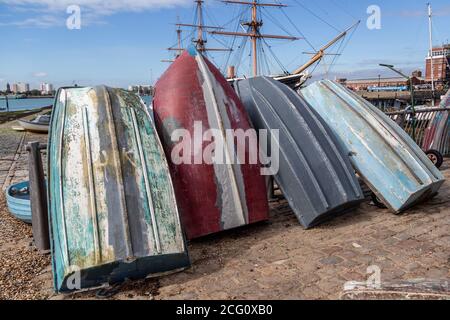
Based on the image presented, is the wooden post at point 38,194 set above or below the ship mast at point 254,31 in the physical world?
below

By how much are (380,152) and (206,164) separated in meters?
2.41

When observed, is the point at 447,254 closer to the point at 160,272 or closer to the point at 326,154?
the point at 326,154

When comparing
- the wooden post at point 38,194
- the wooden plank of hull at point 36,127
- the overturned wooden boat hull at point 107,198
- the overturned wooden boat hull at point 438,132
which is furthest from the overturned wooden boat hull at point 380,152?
the wooden plank of hull at point 36,127

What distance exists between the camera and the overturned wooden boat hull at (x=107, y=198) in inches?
121

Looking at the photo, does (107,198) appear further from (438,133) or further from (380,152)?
(438,133)

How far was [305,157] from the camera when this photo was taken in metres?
4.57

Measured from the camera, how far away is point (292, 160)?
4531 millimetres

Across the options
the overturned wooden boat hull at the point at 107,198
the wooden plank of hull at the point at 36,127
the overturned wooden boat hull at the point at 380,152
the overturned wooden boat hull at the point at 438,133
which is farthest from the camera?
the wooden plank of hull at the point at 36,127

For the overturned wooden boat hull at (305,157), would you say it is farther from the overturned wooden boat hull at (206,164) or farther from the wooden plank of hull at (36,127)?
the wooden plank of hull at (36,127)

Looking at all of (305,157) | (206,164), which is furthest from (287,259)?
(305,157)

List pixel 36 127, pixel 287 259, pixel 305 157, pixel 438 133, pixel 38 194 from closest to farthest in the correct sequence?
pixel 287 259 → pixel 38 194 → pixel 305 157 → pixel 438 133 → pixel 36 127

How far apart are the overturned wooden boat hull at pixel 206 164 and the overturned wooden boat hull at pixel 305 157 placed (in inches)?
14.7

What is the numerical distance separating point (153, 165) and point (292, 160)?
1.73 meters
